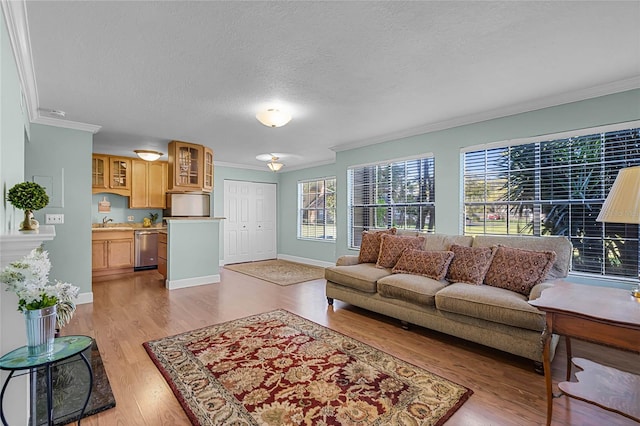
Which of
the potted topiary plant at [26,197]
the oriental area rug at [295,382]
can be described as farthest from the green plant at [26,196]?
the oriental area rug at [295,382]

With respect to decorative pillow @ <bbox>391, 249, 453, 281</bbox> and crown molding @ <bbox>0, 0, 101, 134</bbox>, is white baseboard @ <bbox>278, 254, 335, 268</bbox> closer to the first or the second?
decorative pillow @ <bbox>391, 249, 453, 281</bbox>

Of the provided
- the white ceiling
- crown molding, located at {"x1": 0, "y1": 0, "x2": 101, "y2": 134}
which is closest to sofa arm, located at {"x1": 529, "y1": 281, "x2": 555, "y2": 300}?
the white ceiling

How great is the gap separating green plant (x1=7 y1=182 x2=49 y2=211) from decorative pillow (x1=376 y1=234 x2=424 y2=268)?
10.7 ft

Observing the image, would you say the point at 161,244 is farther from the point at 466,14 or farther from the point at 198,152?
the point at 466,14

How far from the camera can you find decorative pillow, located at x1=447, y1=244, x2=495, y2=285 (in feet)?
9.87

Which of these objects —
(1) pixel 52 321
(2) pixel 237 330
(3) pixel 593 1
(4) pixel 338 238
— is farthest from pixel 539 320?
(4) pixel 338 238

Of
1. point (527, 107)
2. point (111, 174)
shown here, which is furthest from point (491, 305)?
point (111, 174)

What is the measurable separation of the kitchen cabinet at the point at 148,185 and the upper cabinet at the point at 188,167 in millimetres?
1842

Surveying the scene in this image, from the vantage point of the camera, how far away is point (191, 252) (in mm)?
5094

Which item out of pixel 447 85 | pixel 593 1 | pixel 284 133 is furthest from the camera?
pixel 284 133

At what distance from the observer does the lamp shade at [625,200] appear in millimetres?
1646

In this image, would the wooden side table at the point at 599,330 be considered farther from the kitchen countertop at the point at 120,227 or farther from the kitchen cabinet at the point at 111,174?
the kitchen cabinet at the point at 111,174

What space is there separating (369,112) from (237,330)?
9.56 ft

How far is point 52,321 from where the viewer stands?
1517mm
